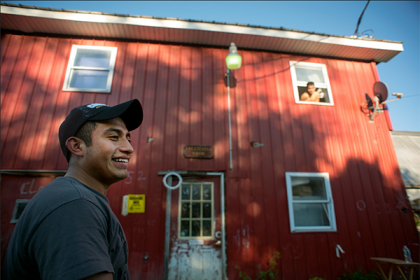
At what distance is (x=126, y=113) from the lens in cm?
145

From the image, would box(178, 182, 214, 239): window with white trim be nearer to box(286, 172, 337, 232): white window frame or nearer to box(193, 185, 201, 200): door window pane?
box(193, 185, 201, 200): door window pane

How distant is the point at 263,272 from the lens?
4.64 m

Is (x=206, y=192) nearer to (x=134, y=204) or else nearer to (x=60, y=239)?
(x=134, y=204)

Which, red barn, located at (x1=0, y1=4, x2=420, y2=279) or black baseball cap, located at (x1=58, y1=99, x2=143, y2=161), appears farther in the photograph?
red barn, located at (x1=0, y1=4, x2=420, y2=279)

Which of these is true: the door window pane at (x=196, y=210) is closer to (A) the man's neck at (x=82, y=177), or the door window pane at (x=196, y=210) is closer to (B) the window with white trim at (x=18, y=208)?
(B) the window with white trim at (x=18, y=208)

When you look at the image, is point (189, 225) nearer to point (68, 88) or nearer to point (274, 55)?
point (68, 88)

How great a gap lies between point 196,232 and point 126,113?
3.99m

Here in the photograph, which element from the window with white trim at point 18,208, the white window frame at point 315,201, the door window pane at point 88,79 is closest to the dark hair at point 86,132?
the window with white trim at point 18,208

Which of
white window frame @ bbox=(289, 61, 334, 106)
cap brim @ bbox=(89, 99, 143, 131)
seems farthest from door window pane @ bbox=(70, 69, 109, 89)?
white window frame @ bbox=(289, 61, 334, 106)

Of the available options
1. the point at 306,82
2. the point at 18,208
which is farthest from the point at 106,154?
the point at 306,82

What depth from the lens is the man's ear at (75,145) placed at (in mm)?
1273

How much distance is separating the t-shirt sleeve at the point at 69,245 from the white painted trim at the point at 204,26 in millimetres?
5868

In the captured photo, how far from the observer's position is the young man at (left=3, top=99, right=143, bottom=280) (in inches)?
29.4

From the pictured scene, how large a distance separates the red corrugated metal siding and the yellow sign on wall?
13cm
